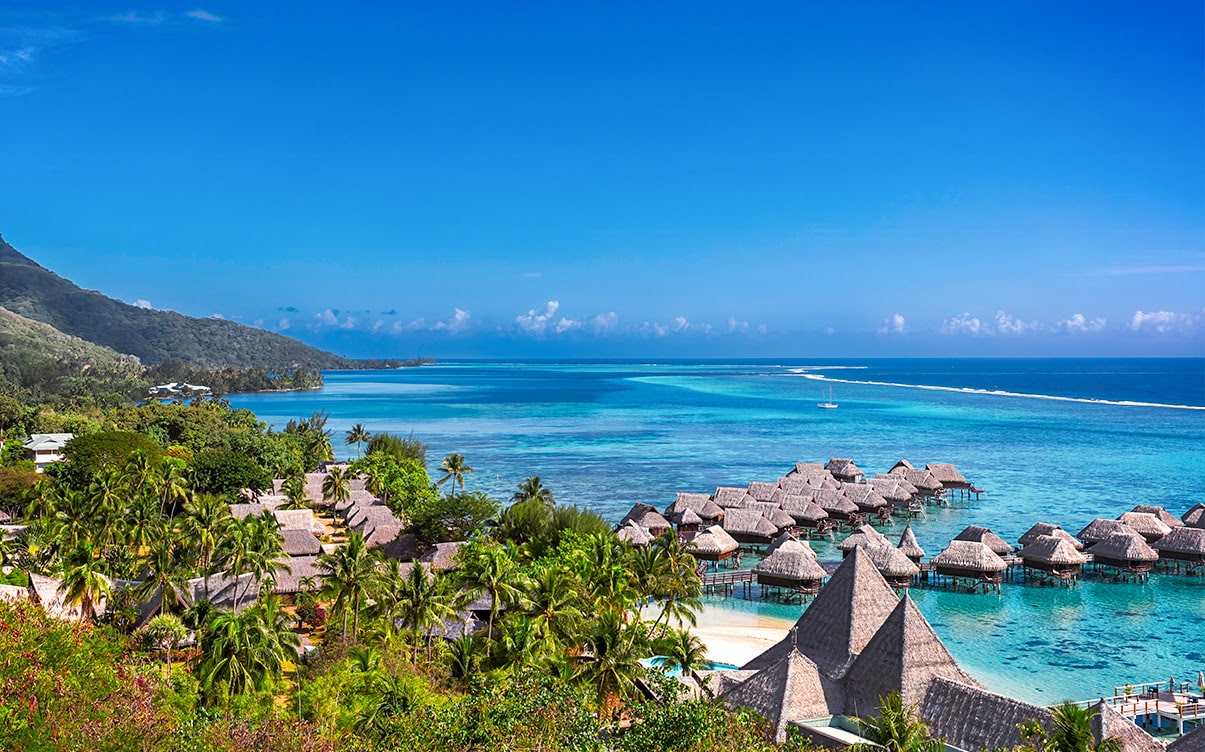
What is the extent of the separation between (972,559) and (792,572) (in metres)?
6.32

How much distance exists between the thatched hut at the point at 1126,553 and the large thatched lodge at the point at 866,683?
14986 millimetres

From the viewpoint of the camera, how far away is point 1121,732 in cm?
1420

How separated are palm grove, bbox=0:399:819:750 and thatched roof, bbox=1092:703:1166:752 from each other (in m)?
5.79

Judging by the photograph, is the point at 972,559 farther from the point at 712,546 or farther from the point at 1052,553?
the point at 712,546

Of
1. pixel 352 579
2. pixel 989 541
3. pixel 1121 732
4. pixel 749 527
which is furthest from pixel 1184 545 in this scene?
pixel 352 579

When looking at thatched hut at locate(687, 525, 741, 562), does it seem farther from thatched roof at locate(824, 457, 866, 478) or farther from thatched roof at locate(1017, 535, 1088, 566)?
thatched roof at locate(824, 457, 866, 478)

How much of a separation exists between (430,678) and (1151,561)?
2523 cm

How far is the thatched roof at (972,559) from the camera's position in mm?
28391

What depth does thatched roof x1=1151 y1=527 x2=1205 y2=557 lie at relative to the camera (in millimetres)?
30266

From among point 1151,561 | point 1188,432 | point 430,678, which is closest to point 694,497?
point 1151,561

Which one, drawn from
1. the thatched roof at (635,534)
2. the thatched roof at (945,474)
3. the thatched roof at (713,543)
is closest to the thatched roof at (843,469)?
the thatched roof at (945,474)

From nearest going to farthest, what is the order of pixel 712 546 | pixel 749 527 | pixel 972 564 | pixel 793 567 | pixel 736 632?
pixel 736 632
pixel 793 567
pixel 972 564
pixel 712 546
pixel 749 527

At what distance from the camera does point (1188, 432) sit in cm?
7800

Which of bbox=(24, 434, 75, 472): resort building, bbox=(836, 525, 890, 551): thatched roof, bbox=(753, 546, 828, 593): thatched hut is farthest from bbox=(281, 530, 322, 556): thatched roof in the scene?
bbox=(24, 434, 75, 472): resort building
